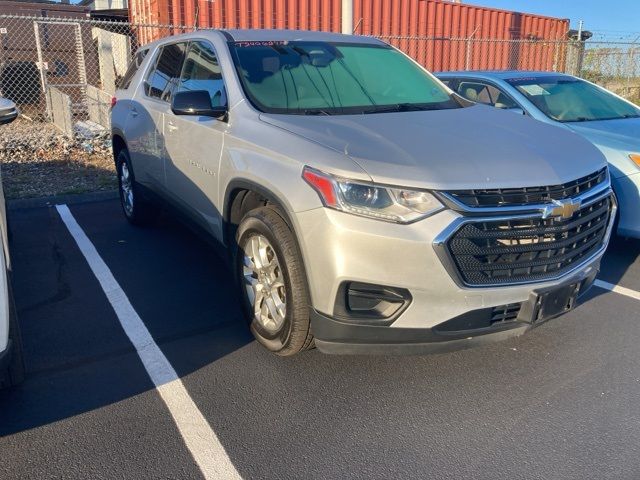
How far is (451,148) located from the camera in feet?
10.1

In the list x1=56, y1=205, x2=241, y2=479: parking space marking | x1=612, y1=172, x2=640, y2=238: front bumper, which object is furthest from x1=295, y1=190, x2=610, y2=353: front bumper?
x1=612, y1=172, x2=640, y2=238: front bumper

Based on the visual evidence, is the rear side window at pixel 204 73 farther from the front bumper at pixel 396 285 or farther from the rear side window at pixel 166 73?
the front bumper at pixel 396 285

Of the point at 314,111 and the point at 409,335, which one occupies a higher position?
the point at 314,111

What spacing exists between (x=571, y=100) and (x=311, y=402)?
4584mm

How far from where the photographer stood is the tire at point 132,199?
581 centimetres

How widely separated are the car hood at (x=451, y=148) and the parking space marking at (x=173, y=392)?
4.53ft

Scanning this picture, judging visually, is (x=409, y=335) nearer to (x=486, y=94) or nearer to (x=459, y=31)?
(x=486, y=94)

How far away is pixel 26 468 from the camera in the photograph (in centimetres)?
263

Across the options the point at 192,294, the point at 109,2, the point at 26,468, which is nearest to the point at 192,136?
the point at 192,294

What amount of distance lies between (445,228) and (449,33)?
1417 centimetres

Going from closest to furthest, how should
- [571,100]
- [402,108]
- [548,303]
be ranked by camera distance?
[548,303]
[402,108]
[571,100]

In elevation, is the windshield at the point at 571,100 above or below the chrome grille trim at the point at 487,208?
above

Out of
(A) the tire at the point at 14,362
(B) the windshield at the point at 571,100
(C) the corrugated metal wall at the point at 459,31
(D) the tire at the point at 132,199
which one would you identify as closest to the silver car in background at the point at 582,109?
(B) the windshield at the point at 571,100

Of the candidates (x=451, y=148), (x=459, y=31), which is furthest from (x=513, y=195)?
(x=459, y=31)
